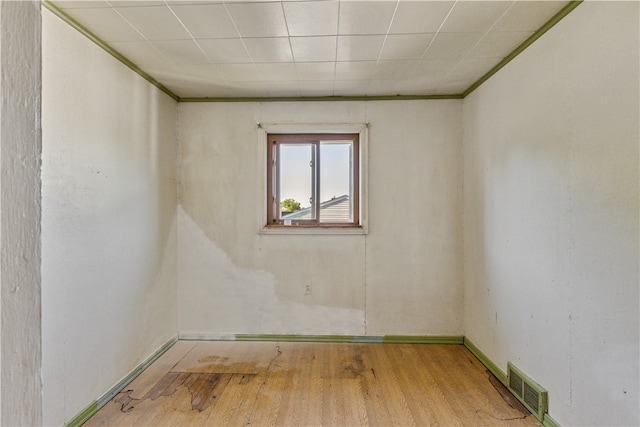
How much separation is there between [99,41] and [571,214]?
2.83m

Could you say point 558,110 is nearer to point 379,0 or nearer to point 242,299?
point 379,0

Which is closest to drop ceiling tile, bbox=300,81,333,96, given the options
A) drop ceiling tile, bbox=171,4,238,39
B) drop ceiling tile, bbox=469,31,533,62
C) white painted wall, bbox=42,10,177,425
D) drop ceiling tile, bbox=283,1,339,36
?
drop ceiling tile, bbox=283,1,339,36

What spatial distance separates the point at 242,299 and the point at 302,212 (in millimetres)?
993

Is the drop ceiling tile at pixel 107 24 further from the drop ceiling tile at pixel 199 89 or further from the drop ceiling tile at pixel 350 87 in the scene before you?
the drop ceiling tile at pixel 350 87

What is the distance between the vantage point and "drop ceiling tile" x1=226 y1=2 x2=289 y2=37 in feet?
5.37

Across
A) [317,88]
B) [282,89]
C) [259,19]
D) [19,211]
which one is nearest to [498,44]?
[317,88]

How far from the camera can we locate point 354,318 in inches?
116

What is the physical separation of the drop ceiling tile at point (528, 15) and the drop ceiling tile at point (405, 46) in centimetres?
39

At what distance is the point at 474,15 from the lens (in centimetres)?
171

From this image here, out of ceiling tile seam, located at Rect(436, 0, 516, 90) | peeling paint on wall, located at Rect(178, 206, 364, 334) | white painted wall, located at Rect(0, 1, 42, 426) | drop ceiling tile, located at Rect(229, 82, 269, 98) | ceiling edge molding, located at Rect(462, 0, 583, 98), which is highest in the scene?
ceiling tile seam, located at Rect(436, 0, 516, 90)

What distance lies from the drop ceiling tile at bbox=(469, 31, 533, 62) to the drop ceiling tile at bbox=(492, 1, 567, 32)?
63 millimetres

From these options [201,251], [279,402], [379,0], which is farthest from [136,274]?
[379,0]

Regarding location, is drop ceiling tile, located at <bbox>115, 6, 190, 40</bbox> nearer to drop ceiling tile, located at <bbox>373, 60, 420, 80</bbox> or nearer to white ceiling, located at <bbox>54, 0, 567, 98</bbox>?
white ceiling, located at <bbox>54, 0, 567, 98</bbox>

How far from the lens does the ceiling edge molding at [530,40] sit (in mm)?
1590
